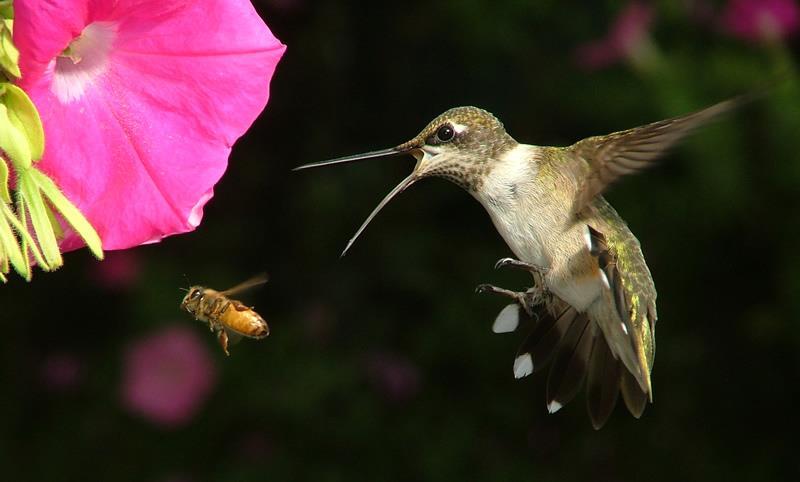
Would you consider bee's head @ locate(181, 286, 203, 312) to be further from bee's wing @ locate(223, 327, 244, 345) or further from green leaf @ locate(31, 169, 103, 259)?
green leaf @ locate(31, 169, 103, 259)

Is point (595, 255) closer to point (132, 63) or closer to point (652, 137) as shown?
point (652, 137)

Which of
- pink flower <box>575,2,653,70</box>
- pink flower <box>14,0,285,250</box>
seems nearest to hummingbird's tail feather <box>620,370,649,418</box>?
pink flower <box>14,0,285,250</box>

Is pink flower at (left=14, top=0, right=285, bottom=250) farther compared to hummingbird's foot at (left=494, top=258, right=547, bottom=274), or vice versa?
hummingbird's foot at (left=494, top=258, right=547, bottom=274)

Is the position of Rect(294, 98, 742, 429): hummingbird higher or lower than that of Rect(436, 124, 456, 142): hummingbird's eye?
lower

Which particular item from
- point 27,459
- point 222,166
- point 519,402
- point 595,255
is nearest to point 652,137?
point 595,255

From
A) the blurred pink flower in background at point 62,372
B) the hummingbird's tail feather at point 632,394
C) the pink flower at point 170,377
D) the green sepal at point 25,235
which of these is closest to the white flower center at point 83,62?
the green sepal at point 25,235

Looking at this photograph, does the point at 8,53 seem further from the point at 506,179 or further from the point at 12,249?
the point at 506,179

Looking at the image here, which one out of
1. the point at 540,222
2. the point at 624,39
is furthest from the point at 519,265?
the point at 624,39

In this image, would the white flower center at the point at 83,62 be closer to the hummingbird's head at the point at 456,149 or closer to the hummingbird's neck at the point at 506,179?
the hummingbird's head at the point at 456,149
